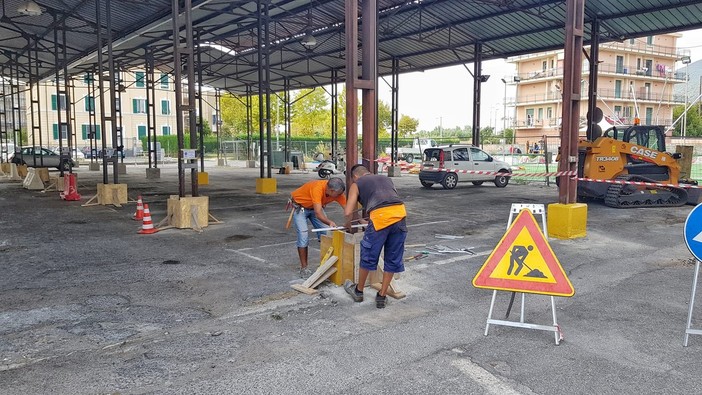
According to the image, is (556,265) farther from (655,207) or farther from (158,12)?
(158,12)

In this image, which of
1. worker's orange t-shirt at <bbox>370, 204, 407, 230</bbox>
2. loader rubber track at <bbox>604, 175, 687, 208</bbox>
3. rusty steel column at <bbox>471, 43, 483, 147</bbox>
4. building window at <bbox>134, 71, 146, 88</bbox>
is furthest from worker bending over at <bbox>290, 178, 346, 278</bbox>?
building window at <bbox>134, 71, 146, 88</bbox>

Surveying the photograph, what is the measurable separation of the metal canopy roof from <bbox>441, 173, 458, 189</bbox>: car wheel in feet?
18.9

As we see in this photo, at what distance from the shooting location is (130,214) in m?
13.6

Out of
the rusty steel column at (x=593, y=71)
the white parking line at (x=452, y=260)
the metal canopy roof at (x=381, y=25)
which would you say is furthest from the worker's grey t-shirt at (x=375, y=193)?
the rusty steel column at (x=593, y=71)

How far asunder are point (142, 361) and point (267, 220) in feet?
27.3

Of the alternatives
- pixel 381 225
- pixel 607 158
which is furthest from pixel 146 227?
pixel 607 158

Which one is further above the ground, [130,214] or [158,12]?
[158,12]

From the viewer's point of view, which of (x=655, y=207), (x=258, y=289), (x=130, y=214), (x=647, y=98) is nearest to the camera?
(x=258, y=289)

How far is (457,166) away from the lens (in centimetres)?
2106

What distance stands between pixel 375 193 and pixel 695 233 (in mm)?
3129

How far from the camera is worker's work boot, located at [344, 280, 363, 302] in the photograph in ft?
20.0

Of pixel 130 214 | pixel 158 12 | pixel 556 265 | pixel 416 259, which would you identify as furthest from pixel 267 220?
pixel 158 12

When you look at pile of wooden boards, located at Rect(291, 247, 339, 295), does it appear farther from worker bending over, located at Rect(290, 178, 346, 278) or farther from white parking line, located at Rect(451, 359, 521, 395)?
white parking line, located at Rect(451, 359, 521, 395)

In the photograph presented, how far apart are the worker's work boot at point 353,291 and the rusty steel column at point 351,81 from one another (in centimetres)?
134
